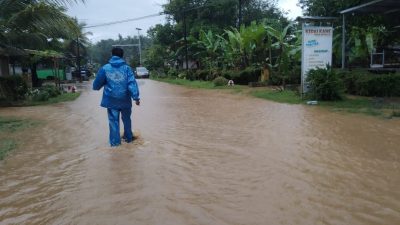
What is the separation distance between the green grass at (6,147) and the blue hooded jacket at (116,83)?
190cm

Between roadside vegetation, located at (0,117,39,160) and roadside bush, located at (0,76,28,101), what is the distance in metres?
5.11

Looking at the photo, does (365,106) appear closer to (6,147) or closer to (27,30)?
(6,147)

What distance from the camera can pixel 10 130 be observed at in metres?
10.1

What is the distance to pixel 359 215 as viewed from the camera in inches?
166

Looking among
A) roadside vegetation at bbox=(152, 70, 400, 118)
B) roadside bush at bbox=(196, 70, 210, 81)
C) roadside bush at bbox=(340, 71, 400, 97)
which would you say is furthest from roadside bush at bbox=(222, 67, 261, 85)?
roadside bush at bbox=(340, 71, 400, 97)

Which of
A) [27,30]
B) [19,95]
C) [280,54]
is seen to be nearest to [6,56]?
[19,95]

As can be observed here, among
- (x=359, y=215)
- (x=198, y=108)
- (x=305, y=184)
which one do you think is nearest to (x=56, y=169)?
(x=305, y=184)

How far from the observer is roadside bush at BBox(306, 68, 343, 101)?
13.7 meters

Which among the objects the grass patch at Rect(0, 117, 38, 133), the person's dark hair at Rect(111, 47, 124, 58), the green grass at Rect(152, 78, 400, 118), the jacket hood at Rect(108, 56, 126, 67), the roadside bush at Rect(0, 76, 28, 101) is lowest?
the grass patch at Rect(0, 117, 38, 133)

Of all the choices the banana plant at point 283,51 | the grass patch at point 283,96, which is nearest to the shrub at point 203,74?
the banana plant at point 283,51

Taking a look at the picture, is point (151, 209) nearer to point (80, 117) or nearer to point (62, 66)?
point (80, 117)

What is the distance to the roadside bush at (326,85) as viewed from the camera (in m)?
13.7

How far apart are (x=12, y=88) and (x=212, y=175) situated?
47.4 ft

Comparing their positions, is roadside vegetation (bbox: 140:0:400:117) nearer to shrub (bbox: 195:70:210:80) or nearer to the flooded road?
shrub (bbox: 195:70:210:80)
